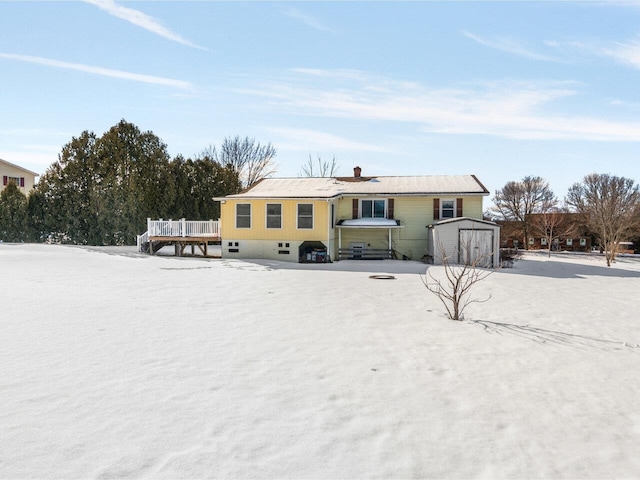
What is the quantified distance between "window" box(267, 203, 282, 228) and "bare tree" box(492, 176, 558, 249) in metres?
37.3

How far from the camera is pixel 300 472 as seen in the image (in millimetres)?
3518

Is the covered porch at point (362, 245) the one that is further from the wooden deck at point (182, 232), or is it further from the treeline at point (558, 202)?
the treeline at point (558, 202)

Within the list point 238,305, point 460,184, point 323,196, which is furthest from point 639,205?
point 238,305

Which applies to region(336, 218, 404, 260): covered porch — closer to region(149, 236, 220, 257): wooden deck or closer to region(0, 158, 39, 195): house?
region(149, 236, 220, 257): wooden deck

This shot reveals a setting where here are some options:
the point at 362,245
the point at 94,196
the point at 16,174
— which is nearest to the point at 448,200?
the point at 362,245

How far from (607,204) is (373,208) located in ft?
103

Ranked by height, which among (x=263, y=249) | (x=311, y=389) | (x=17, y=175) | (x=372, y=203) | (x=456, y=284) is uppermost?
(x=17, y=175)

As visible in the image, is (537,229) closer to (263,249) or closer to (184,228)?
(263,249)

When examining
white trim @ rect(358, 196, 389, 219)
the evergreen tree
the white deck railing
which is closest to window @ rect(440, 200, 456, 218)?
white trim @ rect(358, 196, 389, 219)

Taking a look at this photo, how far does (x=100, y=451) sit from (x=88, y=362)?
2.54 m

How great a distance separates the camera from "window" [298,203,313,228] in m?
22.1

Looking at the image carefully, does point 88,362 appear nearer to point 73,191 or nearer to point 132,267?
point 132,267

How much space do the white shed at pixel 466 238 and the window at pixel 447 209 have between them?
182cm

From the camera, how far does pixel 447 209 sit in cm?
2391
